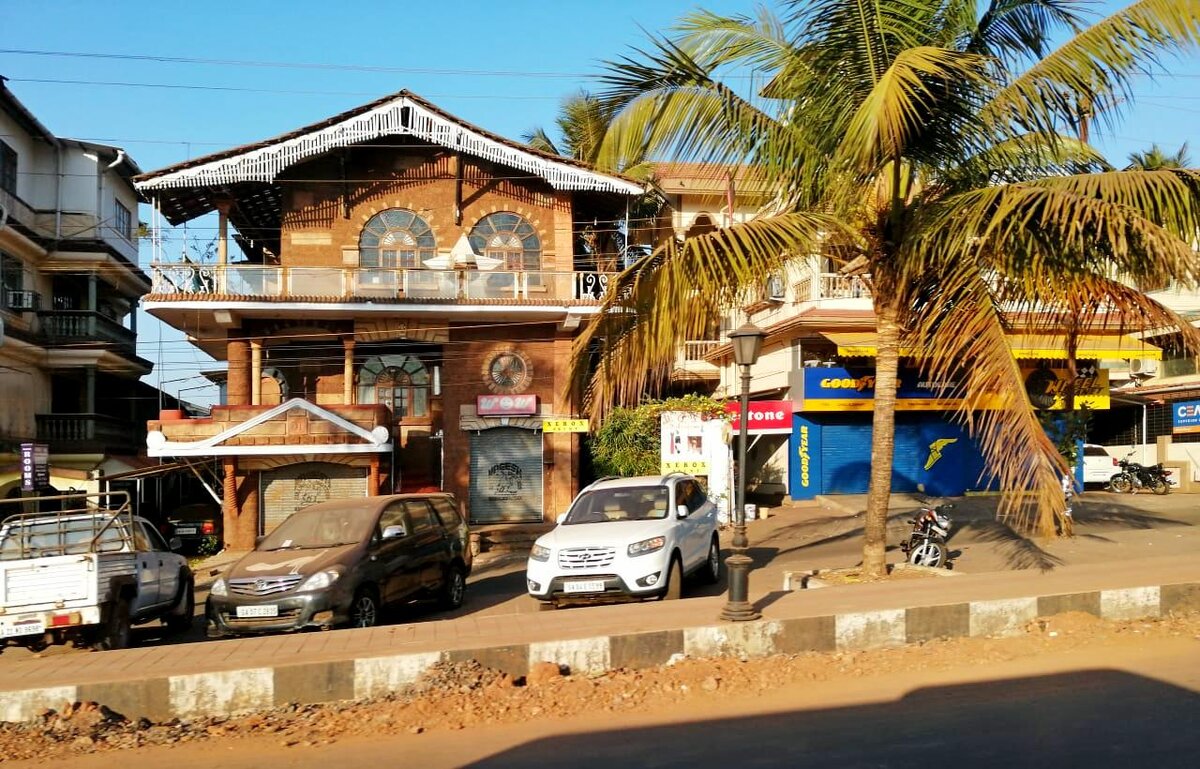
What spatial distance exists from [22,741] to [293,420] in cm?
1561

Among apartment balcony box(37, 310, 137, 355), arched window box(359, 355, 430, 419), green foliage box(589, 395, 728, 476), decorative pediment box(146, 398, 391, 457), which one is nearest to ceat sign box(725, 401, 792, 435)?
green foliage box(589, 395, 728, 476)

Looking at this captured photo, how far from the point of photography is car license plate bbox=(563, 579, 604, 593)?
11.2 meters

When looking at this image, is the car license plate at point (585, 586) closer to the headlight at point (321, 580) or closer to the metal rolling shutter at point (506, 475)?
the headlight at point (321, 580)

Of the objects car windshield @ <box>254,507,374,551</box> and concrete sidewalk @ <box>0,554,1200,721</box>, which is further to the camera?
car windshield @ <box>254,507,374,551</box>

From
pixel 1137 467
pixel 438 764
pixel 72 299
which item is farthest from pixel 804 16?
pixel 72 299

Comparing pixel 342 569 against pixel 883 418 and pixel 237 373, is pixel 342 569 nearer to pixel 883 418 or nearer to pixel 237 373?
pixel 883 418

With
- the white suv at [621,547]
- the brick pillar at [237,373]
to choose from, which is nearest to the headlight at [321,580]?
the white suv at [621,547]

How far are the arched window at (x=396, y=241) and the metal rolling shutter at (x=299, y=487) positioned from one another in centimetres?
546

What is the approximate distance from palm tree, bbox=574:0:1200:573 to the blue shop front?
13903 millimetres

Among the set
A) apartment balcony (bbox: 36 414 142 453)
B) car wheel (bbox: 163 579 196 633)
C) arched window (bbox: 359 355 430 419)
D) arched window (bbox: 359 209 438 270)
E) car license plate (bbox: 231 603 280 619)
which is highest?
arched window (bbox: 359 209 438 270)

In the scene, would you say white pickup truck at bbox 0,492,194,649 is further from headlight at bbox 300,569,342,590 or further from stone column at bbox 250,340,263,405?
stone column at bbox 250,340,263,405

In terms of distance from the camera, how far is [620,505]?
12797 mm

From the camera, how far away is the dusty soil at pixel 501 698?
23.4 ft

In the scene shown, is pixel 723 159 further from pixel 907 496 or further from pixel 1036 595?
pixel 907 496
